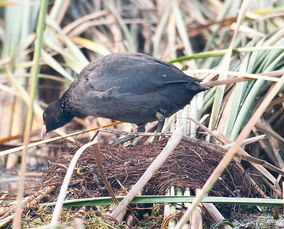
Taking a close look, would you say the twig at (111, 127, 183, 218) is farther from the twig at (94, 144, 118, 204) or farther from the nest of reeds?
the nest of reeds

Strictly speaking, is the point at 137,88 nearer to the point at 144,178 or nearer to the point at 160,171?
the point at 160,171

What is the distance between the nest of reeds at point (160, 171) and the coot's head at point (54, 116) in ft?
3.46

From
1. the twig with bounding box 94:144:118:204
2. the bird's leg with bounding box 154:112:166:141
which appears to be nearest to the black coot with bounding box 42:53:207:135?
the bird's leg with bounding box 154:112:166:141

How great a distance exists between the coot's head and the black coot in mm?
497

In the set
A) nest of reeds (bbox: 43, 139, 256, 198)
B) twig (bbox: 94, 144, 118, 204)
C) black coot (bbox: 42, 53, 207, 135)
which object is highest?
black coot (bbox: 42, 53, 207, 135)

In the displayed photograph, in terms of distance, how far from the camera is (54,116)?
540cm

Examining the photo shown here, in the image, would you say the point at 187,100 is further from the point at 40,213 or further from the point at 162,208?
the point at 40,213

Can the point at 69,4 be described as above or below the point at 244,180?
above

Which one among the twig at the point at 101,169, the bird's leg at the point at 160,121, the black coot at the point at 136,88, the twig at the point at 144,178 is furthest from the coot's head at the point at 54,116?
the twig at the point at 144,178

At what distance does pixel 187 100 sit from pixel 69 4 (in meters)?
3.13

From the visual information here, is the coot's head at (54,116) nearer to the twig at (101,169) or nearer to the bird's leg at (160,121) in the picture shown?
the bird's leg at (160,121)

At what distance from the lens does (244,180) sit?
164 inches

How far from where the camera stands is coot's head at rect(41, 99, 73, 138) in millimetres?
5383

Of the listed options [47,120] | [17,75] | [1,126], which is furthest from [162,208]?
[1,126]
